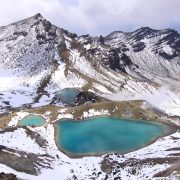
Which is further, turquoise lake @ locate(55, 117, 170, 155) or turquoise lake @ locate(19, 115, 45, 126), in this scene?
turquoise lake @ locate(19, 115, 45, 126)

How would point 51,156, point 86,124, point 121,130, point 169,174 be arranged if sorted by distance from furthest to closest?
point 86,124 → point 121,130 → point 51,156 → point 169,174

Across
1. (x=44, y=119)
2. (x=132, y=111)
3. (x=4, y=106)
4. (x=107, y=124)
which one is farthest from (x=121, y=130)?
(x=4, y=106)

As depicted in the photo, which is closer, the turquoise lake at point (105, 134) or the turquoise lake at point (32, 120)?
the turquoise lake at point (105, 134)

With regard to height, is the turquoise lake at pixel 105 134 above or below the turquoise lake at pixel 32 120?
below

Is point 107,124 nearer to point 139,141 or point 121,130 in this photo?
point 121,130

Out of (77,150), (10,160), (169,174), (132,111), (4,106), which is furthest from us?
(4,106)

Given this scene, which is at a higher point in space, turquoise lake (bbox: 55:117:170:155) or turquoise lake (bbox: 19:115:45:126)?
turquoise lake (bbox: 19:115:45:126)
